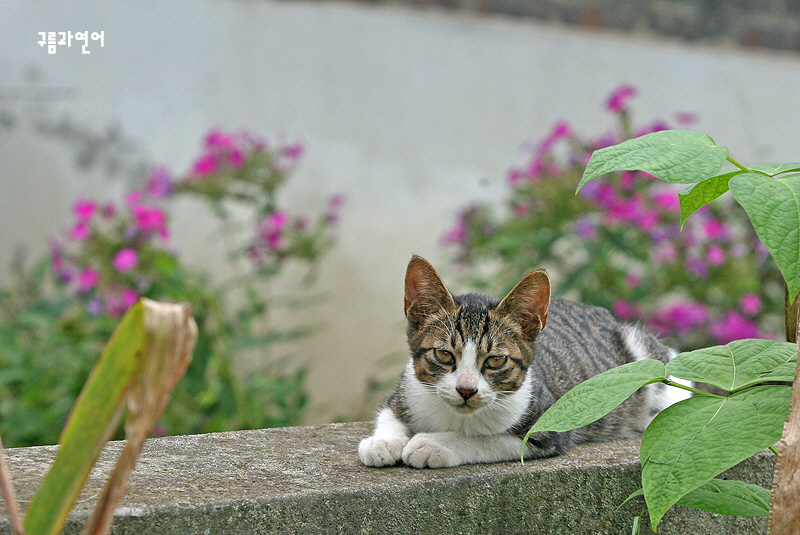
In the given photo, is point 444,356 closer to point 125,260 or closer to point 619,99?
point 125,260

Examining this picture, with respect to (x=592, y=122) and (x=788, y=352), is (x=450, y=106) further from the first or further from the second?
(x=788, y=352)

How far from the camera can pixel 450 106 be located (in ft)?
11.7

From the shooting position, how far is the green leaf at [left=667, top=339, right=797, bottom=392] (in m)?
0.99

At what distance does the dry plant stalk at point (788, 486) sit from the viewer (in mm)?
864

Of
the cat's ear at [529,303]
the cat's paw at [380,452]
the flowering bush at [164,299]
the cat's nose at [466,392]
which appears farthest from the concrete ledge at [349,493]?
the flowering bush at [164,299]

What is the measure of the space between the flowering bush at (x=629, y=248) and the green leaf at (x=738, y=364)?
165cm

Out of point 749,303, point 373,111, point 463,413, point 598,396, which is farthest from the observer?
point 373,111

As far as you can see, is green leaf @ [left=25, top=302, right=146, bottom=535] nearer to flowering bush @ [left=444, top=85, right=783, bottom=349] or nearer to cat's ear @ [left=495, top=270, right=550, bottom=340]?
cat's ear @ [left=495, top=270, right=550, bottom=340]

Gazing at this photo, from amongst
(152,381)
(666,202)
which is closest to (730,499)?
(152,381)

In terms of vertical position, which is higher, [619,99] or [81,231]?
[619,99]

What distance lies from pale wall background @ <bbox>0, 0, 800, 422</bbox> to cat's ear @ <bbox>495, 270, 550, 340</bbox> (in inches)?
71.4

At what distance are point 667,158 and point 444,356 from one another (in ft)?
2.13

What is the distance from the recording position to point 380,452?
1354mm

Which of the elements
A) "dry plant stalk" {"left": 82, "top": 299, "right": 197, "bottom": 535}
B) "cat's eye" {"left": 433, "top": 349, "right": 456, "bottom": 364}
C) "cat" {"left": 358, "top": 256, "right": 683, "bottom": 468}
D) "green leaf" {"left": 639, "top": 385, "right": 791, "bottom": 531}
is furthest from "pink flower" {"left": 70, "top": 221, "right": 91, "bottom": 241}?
"green leaf" {"left": 639, "top": 385, "right": 791, "bottom": 531}
